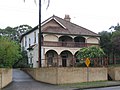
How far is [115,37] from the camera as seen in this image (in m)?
48.2

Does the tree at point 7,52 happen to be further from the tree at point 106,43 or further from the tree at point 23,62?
the tree at point 106,43

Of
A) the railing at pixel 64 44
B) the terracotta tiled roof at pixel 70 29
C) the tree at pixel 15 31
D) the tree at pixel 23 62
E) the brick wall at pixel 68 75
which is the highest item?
the tree at pixel 15 31

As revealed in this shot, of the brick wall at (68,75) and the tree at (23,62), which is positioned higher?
the tree at (23,62)

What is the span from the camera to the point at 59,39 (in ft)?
166

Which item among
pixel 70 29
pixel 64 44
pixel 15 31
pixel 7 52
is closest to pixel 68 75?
pixel 7 52

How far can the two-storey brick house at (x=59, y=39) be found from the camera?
4828 cm

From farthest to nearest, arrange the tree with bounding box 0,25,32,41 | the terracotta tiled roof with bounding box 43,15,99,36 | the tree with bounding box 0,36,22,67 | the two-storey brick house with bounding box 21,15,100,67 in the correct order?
1. the tree with bounding box 0,25,32,41
2. the terracotta tiled roof with bounding box 43,15,99,36
3. the two-storey brick house with bounding box 21,15,100,67
4. the tree with bounding box 0,36,22,67

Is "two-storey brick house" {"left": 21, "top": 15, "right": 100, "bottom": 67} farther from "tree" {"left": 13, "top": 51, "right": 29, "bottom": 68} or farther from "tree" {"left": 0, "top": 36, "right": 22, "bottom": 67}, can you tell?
"tree" {"left": 0, "top": 36, "right": 22, "bottom": 67}

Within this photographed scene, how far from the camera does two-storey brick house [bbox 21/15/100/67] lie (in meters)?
48.3

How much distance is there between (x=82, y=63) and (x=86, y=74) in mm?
4757

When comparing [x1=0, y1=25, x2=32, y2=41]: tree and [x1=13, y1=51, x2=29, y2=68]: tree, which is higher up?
[x1=0, y1=25, x2=32, y2=41]: tree

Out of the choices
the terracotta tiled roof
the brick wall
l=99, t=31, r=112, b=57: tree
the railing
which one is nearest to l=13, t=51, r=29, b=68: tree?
the railing

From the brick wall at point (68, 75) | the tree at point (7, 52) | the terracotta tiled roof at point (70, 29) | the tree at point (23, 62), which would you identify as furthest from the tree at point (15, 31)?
the tree at point (7, 52)

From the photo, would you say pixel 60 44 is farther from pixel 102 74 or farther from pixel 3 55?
pixel 3 55
